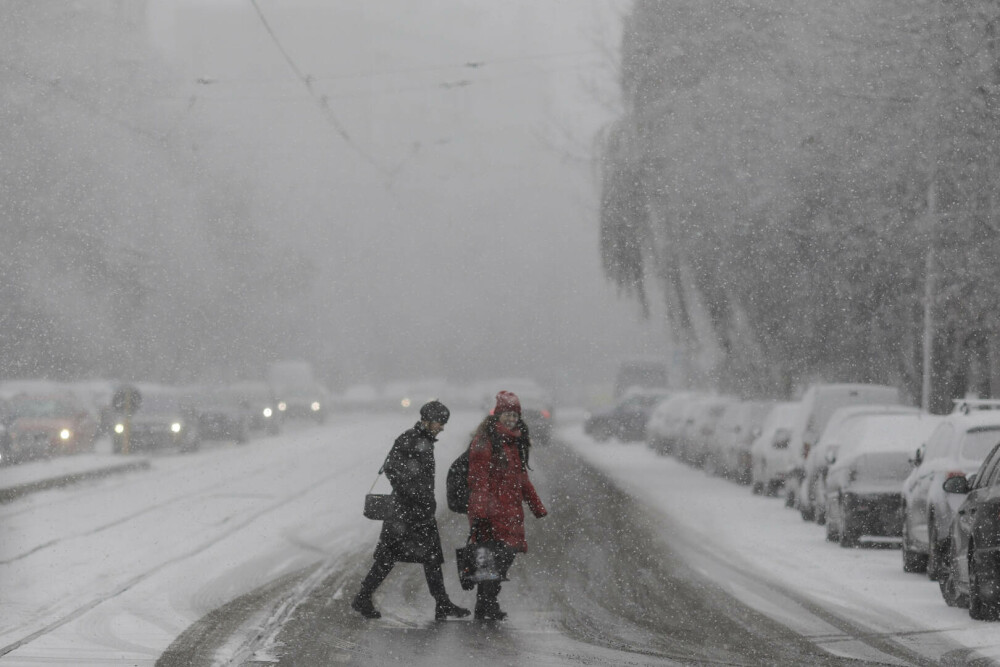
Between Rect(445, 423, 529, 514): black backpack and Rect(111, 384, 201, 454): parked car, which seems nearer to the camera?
Rect(445, 423, 529, 514): black backpack

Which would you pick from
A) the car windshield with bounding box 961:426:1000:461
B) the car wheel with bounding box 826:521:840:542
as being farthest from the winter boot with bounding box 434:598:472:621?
the car wheel with bounding box 826:521:840:542

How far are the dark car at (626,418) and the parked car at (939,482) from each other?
127ft

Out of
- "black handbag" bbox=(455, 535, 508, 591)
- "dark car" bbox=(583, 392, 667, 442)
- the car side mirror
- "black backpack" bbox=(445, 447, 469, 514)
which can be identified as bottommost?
"dark car" bbox=(583, 392, 667, 442)

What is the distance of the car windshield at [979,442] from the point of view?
15508mm

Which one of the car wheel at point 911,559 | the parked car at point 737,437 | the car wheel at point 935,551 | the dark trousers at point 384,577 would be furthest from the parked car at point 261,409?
the dark trousers at point 384,577

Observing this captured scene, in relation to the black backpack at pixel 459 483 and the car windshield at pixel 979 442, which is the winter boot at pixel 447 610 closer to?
the black backpack at pixel 459 483

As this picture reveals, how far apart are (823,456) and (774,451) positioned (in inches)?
254

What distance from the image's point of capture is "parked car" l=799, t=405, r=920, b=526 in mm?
21938

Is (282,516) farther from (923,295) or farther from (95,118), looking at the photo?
(95,118)

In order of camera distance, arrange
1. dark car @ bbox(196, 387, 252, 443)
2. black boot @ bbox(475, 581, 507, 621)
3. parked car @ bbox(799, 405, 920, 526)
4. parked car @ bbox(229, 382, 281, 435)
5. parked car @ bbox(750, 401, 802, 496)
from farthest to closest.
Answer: parked car @ bbox(229, 382, 281, 435)
dark car @ bbox(196, 387, 252, 443)
parked car @ bbox(750, 401, 802, 496)
parked car @ bbox(799, 405, 920, 526)
black boot @ bbox(475, 581, 507, 621)

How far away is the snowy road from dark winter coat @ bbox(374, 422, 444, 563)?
1.56ft

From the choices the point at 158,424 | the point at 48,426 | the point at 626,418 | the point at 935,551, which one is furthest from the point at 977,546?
the point at 626,418

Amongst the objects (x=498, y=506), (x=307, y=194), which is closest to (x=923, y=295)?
(x=498, y=506)

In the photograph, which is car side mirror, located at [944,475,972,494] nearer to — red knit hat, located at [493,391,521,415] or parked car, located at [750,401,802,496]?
red knit hat, located at [493,391,521,415]
